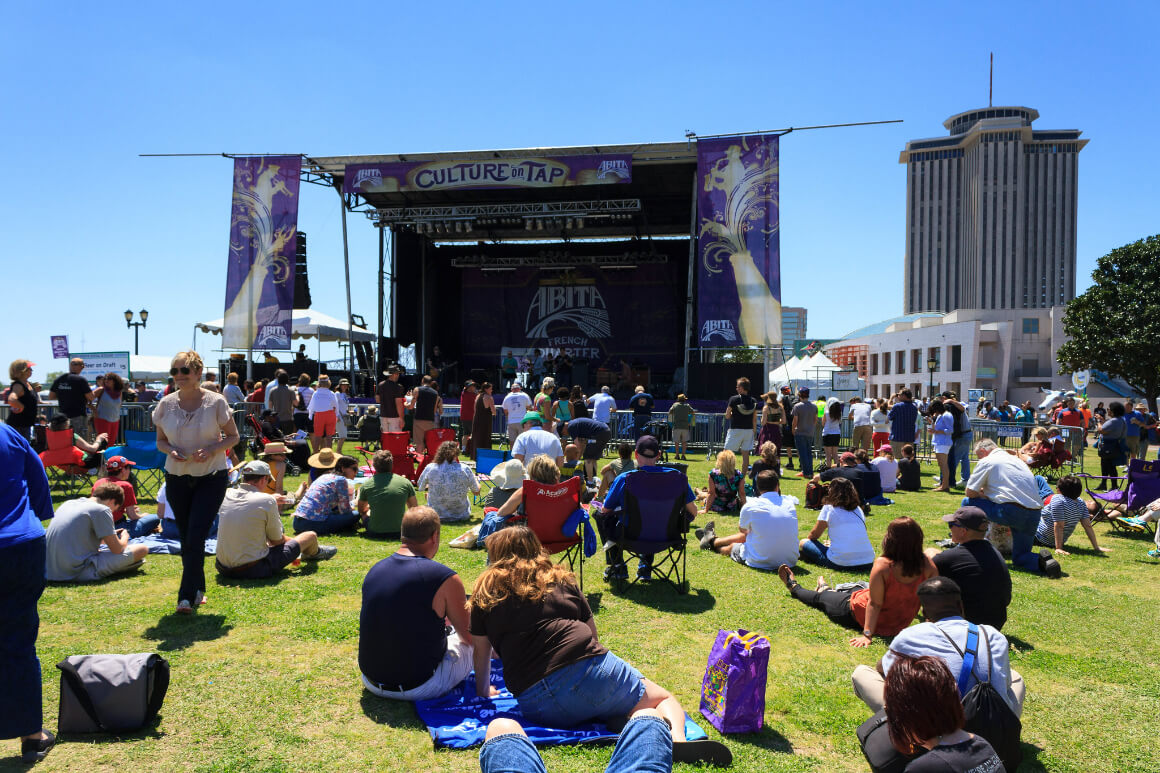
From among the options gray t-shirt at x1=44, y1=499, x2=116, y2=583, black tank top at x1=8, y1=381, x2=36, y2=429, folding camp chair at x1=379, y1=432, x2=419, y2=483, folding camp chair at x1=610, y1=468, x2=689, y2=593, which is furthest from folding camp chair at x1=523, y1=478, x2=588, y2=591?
black tank top at x1=8, y1=381, x2=36, y2=429

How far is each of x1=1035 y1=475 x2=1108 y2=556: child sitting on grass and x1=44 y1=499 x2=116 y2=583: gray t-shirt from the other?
7.95m

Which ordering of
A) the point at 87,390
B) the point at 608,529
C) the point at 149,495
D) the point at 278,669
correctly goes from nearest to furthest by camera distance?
the point at 278,669, the point at 608,529, the point at 149,495, the point at 87,390

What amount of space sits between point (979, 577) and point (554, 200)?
1745cm

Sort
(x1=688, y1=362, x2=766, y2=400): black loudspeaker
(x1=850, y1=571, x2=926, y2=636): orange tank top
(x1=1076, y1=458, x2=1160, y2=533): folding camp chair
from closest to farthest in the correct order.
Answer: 1. (x1=850, y1=571, x2=926, y2=636): orange tank top
2. (x1=1076, y1=458, x2=1160, y2=533): folding camp chair
3. (x1=688, y1=362, x2=766, y2=400): black loudspeaker

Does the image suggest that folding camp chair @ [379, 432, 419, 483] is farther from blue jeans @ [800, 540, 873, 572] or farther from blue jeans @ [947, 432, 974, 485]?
blue jeans @ [947, 432, 974, 485]

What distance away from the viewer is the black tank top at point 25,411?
7.32 metres

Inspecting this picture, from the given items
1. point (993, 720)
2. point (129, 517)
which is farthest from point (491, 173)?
point (993, 720)

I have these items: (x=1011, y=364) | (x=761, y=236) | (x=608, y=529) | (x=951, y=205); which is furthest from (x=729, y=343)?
(x=951, y=205)

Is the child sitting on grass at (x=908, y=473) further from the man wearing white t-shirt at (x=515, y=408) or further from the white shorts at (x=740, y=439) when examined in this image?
the man wearing white t-shirt at (x=515, y=408)

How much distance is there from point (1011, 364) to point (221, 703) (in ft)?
195

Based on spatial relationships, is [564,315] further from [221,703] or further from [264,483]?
[221,703]

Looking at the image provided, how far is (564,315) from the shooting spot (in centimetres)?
2459

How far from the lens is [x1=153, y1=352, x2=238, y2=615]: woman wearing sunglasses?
4301mm

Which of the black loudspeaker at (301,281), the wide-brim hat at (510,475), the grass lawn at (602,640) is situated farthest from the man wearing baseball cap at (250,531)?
the black loudspeaker at (301,281)
